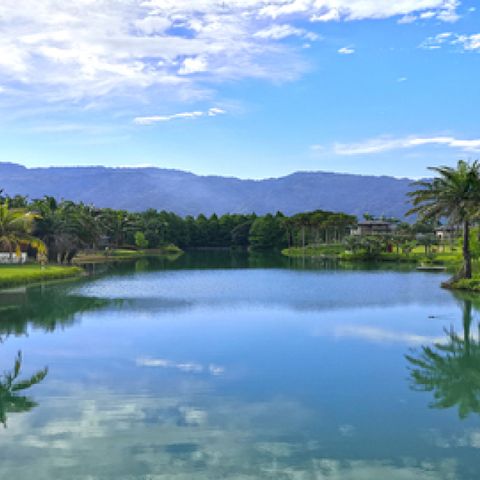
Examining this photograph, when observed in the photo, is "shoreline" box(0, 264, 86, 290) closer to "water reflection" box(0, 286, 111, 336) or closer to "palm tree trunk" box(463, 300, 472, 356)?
"water reflection" box(0, 286, 111, 336)

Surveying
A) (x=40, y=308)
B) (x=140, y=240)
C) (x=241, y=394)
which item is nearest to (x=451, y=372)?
(x=241, y=394)

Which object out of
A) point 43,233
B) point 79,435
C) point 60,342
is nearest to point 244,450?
point 79,435

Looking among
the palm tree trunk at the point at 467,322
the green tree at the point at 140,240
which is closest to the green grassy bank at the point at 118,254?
the green tree at the point at 140,240

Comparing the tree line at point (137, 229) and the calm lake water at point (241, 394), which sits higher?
the tree line at point (137, 229)

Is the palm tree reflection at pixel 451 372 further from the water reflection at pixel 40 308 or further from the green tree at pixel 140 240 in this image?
the green tree at pixel 140 240

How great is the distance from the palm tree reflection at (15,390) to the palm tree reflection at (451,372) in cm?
1322

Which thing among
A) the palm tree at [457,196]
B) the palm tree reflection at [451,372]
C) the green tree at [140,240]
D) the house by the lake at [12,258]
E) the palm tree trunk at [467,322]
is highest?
the palm tree at [457,196]

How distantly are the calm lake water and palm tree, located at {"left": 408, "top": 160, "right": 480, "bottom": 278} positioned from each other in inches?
708

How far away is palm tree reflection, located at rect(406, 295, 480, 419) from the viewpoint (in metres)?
20.0

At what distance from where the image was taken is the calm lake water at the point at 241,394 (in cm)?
1446

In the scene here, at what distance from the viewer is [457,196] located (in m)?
57.5

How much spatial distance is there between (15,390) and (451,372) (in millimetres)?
16665

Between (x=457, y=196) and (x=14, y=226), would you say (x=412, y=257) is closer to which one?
(x=457, y=196)

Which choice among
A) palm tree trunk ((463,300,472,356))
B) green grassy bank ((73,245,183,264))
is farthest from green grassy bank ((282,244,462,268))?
palm tree trunk ((463,300,472,356))
